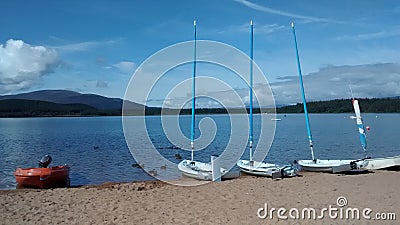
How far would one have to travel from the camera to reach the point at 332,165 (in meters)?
18.9

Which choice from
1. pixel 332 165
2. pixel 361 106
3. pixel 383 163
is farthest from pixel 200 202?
pixel 361 106

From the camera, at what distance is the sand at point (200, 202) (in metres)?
9.35

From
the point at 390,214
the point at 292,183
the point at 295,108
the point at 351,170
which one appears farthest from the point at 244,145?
the point at 295,108

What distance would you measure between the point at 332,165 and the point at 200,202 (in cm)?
997

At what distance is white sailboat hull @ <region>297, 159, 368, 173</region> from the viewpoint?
18406 millimetres

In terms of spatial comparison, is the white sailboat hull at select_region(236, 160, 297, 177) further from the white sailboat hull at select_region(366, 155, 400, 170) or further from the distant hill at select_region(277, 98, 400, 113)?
the distant hill at select_region(277, 98, 400, 113)

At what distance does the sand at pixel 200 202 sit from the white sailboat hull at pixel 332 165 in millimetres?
2454

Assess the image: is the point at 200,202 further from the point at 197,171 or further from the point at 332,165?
the point at 332,165

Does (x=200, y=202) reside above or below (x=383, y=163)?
below

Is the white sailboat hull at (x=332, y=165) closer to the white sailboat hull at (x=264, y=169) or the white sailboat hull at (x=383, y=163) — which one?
the white sailboat hull at (x=383, y=163)

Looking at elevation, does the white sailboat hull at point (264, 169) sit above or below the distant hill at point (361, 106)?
below

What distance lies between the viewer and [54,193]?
14086 millimetres

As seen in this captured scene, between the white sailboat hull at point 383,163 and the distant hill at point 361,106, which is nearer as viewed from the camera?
the white sailboat hull at point 383,163

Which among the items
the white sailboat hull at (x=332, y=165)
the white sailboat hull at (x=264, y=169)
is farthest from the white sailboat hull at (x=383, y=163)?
the white sailboat hull at (x=264, y=169)
